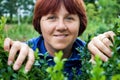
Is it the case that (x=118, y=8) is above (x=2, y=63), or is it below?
below

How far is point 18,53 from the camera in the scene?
1.96m

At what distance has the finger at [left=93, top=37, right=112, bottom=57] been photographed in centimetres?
184

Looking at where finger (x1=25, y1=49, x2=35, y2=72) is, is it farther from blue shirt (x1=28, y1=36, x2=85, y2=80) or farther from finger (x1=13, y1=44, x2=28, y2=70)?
blue shirt (x1=28, y1=36, x2=85, y2=80)

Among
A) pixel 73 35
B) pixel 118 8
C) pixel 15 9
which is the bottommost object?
pixel 15 9

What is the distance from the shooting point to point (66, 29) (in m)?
2.73

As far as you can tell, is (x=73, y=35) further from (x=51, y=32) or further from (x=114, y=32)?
(x=114, y=32)

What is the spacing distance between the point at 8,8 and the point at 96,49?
43344 millimetres

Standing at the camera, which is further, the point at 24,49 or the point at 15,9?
the point at 15,9

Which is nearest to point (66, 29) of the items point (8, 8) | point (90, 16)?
point (90, 16)

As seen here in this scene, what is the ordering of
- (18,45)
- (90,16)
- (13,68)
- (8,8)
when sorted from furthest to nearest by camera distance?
(8,8)
(90,16)
(18,45)
(13,68)

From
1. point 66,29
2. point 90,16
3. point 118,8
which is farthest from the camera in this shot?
point 90,16

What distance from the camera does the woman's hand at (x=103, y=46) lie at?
6.06ft

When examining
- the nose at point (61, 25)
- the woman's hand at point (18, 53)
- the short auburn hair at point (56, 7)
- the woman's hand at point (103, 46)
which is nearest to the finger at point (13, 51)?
the woman's hand at point (18, 53)

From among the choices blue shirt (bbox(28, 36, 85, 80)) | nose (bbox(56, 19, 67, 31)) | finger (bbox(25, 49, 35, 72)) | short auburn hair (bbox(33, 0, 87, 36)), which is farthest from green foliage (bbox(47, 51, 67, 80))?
short auburn hair (bbox(33, 0, 87, 36))
